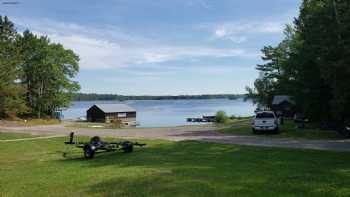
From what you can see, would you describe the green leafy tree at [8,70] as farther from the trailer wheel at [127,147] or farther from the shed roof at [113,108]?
the shed roof at [113,108]

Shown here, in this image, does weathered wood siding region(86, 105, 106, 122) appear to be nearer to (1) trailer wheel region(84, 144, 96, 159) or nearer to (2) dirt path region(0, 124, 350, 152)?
(2) dirt path region(0, 124, 350, 152)

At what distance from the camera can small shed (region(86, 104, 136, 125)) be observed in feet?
229

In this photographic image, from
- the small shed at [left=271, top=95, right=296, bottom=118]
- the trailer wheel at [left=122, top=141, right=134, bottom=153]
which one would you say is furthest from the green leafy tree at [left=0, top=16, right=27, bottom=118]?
the small shed at [left=271, top=95, right=296, bottom=118]

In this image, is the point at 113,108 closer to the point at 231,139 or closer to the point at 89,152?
the point at 231,139

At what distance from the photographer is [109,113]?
7019cm

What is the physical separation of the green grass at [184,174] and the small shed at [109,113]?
52.8 metres

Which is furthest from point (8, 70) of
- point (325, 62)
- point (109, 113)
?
point (109, 113)

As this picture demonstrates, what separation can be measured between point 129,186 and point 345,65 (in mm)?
14402

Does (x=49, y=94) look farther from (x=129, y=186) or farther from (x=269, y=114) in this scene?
(x=129, y=186)

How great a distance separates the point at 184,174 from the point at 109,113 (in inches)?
2385

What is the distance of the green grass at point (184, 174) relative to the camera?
8.70 metres

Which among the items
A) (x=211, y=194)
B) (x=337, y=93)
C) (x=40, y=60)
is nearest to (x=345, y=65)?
(x=337, y=93)

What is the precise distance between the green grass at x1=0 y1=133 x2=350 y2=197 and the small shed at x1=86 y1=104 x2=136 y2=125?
52.8 meters

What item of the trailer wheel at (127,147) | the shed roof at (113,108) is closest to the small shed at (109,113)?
the shed roof at (113,108)
